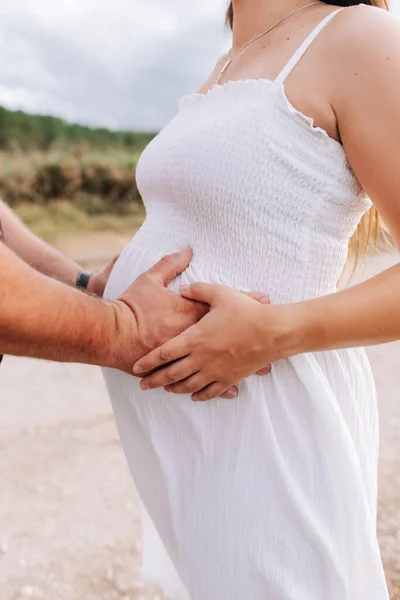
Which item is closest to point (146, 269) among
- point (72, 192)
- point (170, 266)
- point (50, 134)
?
point (170, 266)

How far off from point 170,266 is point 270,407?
34 centimetres

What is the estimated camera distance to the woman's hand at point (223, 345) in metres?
1.13

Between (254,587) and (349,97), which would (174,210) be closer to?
(349,97)

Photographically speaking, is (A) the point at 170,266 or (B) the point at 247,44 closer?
(A) the point at 170,266

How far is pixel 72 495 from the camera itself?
335 cm

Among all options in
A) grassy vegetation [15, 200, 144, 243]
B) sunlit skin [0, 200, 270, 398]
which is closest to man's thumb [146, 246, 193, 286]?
sunlit skin [0, 200, 270, 398]

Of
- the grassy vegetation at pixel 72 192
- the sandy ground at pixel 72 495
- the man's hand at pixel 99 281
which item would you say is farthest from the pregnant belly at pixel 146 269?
the grassy vegetation at pixel 72 192

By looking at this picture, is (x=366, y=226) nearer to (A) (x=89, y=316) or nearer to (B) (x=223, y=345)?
(B) (x=223, y=345)

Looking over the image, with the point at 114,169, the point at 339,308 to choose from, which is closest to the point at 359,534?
the point at 339,308

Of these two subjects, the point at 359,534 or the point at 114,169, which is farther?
the point at 114,169

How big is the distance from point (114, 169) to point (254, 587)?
13.9 meters

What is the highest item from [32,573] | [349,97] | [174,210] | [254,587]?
[349,97]

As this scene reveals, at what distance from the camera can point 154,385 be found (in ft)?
3.98

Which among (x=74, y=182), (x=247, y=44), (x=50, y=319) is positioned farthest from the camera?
(x=74, y=182)
